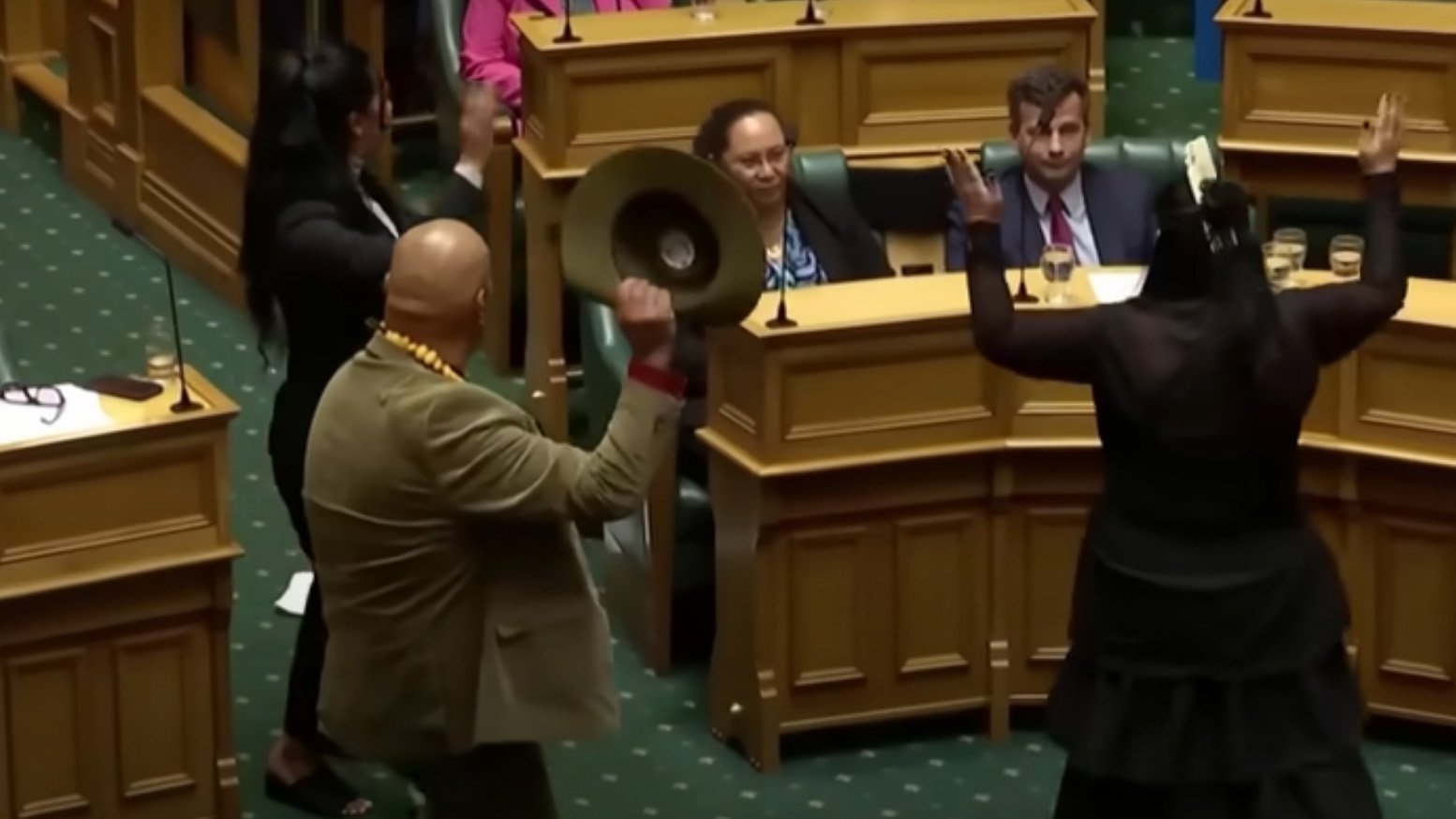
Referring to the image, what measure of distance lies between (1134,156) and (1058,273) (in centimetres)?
93

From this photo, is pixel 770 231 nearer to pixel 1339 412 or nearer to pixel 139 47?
pixel 1339 412

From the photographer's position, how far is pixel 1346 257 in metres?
5.70

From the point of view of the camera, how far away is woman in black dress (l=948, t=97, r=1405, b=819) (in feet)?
13.9

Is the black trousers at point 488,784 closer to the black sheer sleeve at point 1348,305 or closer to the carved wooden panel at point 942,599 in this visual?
the black sheer sleeve at point 1348,305

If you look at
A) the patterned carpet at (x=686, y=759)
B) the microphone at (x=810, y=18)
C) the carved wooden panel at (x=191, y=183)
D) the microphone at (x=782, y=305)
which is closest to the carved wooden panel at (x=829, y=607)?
the patterned carpet at (x=686, y=759)

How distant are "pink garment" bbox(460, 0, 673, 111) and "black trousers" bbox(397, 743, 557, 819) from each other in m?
3.32

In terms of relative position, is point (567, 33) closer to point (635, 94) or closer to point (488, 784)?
point (635, 94)

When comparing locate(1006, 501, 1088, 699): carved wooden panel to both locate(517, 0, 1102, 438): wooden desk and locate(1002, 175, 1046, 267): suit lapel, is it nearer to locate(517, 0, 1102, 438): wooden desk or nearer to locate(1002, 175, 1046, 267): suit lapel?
locate(1002, 175, 1046, 267): suit lapel

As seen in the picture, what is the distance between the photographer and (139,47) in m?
8.33

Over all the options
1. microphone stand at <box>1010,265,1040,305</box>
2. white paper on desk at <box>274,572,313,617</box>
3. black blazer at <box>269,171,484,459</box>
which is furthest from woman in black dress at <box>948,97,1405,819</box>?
white paper on desk at <box>274,572,313,617</box>

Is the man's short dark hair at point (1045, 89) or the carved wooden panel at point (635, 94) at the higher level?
the man's short dark hair at point (1045, 89)

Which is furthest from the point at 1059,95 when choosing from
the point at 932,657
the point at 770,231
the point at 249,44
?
the point at 249,44

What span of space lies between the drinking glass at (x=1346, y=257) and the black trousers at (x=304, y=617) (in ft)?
6.17

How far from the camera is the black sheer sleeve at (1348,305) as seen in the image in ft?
14.1
